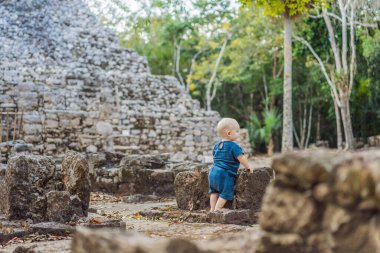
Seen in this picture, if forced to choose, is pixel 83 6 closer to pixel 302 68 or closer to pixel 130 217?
pixel 302 68

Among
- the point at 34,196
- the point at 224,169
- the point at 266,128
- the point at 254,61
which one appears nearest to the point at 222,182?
the point at 224,169

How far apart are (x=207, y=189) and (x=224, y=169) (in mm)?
768

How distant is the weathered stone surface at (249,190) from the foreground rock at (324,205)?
3.64 metres

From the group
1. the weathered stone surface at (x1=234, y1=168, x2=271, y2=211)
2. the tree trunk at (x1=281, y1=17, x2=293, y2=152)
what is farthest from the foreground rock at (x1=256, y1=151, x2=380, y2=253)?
the tree trunk at (x1=281, y1=17, x2=293, y2=152)

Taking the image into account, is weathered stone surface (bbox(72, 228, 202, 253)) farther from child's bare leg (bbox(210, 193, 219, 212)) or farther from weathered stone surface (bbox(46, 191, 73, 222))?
child's bare leg (bbox(210, 193, 219, 212))

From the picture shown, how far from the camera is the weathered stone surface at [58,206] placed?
528 centimetres

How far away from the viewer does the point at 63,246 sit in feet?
12.2

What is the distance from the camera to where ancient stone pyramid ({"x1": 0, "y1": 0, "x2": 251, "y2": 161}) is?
1291cm

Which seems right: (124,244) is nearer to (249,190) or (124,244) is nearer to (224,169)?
(224,169)

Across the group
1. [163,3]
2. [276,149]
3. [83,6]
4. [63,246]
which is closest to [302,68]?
[276,149]

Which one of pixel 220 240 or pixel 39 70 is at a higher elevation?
pixel 39 70

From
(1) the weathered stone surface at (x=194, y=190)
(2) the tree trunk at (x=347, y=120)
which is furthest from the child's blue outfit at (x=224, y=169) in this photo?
(2) the tree trunk at (x=347, y=120)

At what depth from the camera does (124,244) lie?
205 cm

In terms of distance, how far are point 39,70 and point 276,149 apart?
51.9 feet
